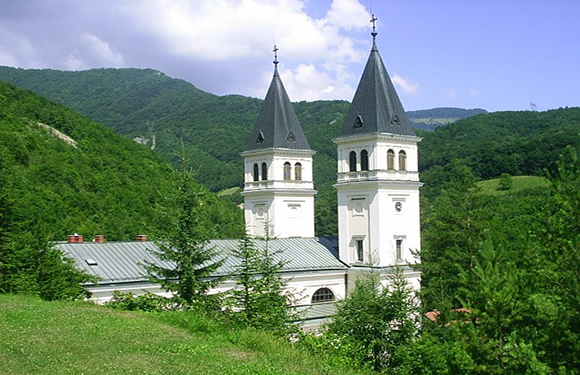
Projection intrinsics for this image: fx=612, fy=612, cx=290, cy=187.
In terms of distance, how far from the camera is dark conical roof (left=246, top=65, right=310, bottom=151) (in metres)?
37.9

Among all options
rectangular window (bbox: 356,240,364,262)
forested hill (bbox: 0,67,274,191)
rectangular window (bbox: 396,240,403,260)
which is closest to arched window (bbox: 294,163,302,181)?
rectangular window (bbox: 356,240,364,262)

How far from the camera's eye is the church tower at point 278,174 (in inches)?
1476

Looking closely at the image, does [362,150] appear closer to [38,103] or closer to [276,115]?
[276,115]

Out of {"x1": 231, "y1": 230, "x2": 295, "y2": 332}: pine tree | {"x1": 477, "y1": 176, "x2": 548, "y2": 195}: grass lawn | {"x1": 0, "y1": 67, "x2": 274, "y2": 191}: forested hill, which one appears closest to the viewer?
{"x1": 231, "y1": 230, "x2": 295, "y2": 332}: pine tree

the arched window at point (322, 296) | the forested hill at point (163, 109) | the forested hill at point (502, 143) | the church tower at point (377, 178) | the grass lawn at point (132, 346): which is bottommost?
the arched window at point (322, 296)

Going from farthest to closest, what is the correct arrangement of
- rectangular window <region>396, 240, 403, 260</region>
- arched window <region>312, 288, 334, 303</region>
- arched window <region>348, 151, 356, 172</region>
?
arched window <region>312, 288, 334, 303</region> < arched window <region>348, 151, 356, 172</region> < rectangular window <region>396, 240, 403, 260</region>

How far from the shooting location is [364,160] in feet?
108

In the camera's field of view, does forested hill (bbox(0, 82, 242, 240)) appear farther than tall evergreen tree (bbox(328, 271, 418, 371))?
Yes

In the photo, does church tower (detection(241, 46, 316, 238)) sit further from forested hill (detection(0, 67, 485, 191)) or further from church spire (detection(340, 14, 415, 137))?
forested hill (detection(0, 67, 485, 191))

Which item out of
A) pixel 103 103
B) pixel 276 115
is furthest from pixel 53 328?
pixel 103 103

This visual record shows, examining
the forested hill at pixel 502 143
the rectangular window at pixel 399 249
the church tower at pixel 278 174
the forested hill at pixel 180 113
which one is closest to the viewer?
the rectangular window at pixel 399 249

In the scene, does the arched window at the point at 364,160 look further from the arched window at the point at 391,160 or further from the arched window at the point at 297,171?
the arched window at the point at 297,171

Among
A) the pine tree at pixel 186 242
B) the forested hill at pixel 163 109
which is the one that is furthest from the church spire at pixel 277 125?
the forested hill at pixel 163 109

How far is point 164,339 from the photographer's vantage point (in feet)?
44.3
